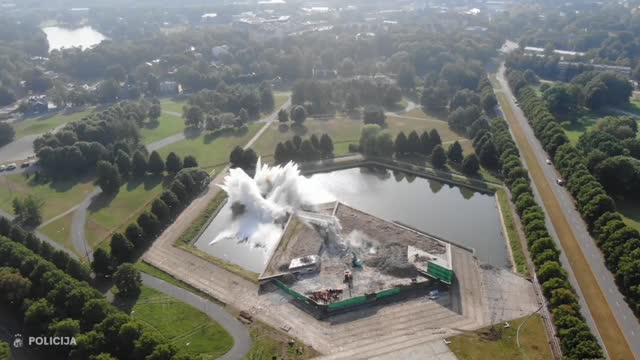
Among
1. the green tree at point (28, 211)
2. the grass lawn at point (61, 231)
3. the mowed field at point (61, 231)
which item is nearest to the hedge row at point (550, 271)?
the mowed field at point (61, 231)

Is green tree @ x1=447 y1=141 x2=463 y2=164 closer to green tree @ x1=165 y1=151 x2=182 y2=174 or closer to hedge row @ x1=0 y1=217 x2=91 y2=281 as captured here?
green tree @ x1=165 y1=151 x2=182 y2=174

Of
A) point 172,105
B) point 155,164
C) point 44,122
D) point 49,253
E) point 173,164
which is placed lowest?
point 44,122

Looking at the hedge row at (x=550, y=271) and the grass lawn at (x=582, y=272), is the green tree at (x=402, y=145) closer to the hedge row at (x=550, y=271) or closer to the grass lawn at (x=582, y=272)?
the hedge row at (x=550, y=271)

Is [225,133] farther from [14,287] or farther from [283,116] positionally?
[14,287]

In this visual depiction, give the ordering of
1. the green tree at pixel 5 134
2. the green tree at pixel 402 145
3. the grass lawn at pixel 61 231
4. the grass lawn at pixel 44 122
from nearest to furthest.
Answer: the grass lawn at pixel 61 231 < the green tree at pixel 402 145 < the green tree at pixel 5 134 < the grass lawn at pixel 44 122

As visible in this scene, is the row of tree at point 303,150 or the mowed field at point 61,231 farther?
the row of tree at point 303,150

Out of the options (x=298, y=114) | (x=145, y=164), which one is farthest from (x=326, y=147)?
(x=145, y=164)

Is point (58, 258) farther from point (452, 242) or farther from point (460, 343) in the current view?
point (452, 242)
